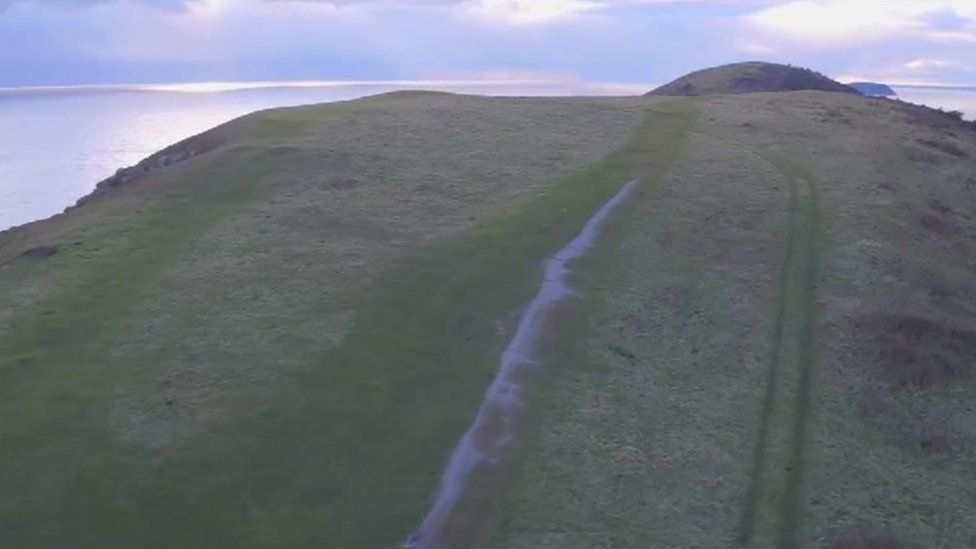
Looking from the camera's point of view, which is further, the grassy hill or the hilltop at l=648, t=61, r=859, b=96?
the hilltop at l=648, t=61, r=859, b=96

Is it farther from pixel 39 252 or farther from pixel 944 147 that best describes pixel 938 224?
pixel 39 252

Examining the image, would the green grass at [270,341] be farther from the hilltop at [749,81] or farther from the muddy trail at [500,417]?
the hilltop at [749,81]

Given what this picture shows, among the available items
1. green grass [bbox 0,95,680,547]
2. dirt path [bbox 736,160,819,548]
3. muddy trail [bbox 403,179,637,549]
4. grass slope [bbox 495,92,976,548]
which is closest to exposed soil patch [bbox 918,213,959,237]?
grass slope [bbox 495,92,976,548]

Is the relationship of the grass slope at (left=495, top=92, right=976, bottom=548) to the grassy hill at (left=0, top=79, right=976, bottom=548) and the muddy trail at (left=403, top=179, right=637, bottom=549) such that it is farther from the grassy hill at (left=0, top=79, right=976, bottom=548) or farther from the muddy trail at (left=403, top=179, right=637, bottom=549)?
the muddy trail at (left=403, top=179, right=637, bottom=549)

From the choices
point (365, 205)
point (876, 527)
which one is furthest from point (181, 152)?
point (876, 527)

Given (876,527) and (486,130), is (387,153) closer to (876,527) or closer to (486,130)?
(486,130)

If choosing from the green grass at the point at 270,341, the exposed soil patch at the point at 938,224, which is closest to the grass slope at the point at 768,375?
the exposed soil patch at the point at 938,224
